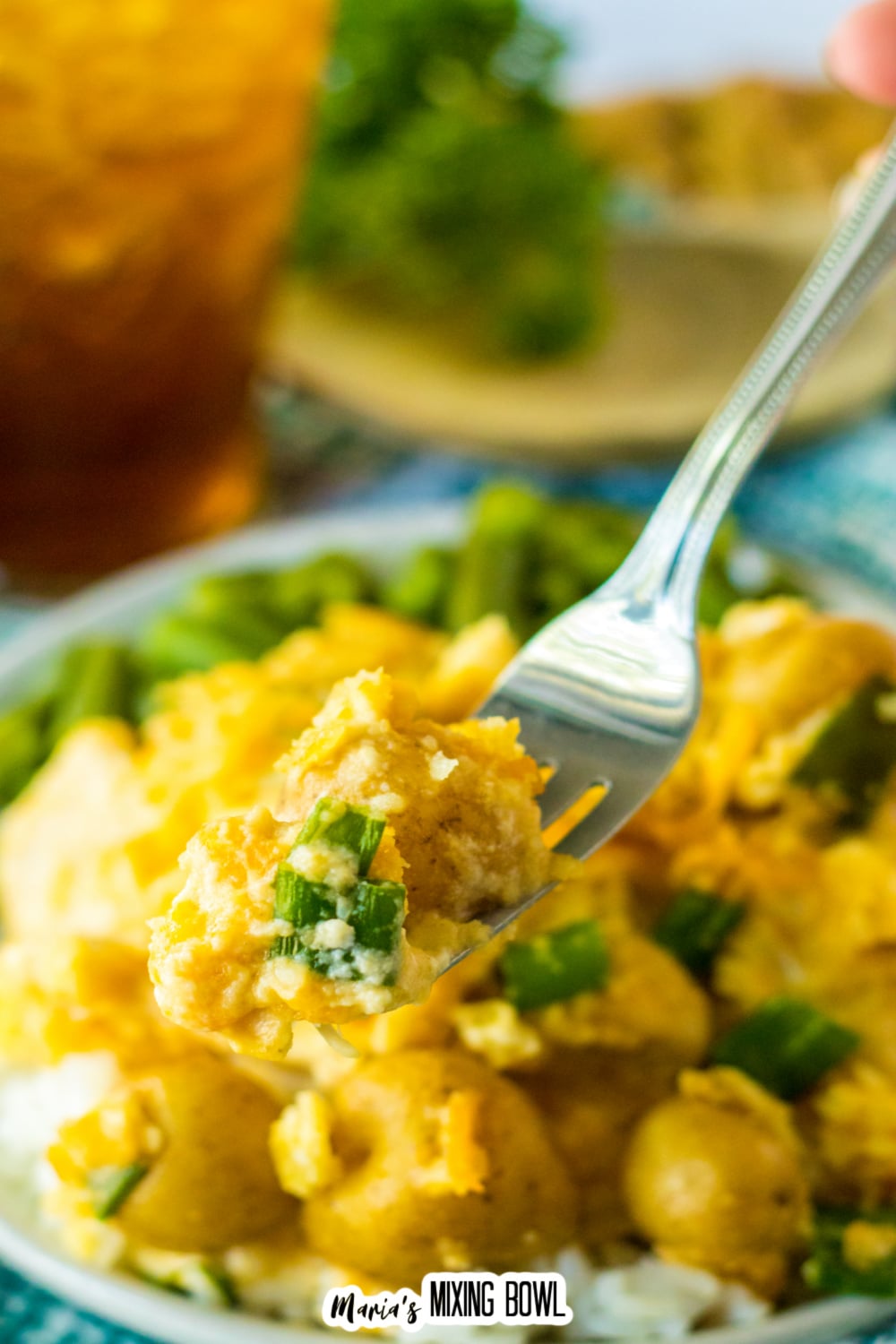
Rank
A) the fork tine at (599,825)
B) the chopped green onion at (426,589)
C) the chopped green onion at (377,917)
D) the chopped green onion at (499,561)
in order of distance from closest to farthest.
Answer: the chopped green onion at (377,917), the fork tine at (599,825), the chopped green onion at (499,561), the chopped green onion at (426,589)

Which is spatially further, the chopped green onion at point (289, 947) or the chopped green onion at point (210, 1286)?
the chopped green onion at point (210, 1286)

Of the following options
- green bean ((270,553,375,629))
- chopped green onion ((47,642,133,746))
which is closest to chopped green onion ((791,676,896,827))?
green bean ((270,553,375,629))

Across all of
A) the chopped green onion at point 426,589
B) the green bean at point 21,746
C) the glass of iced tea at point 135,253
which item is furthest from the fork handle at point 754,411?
the glass of iced tea at point 135,253

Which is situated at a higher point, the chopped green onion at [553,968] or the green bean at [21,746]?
the chopped green onion at [553,968]

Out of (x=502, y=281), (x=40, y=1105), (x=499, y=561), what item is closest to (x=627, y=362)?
(x=502, y=281)

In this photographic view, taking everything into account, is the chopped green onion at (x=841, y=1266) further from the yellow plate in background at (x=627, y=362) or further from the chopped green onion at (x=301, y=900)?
the yellow plate in background at (x=627, y=362)

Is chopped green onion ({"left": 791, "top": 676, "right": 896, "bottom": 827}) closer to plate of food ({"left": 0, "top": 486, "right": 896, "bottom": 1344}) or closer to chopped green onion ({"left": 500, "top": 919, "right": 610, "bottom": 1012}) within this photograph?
plate of food ({"left": 0, "top": 486, "right": 896, "bottom": 1344})

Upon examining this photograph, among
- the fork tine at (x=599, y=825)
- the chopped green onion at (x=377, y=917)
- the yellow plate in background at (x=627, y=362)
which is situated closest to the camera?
the chopped green onion at (x=377, y=917)

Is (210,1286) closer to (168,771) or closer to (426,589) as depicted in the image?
(168,771)
